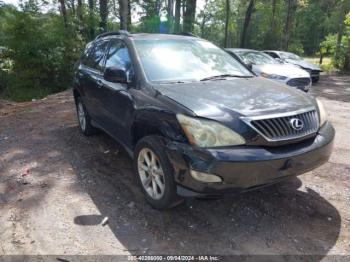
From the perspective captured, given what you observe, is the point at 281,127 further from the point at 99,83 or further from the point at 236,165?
the point at 99,83

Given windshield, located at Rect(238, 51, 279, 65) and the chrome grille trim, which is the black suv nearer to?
the chrome grille trim

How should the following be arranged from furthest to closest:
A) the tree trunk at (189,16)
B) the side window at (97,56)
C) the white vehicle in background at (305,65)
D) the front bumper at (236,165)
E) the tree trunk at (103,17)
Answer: the tree trunk at (189,16) < the tree trunk at (103,17) < the white vehicle in background at (305,65) < the side window at (97,56) < the front bumper at (236,165)

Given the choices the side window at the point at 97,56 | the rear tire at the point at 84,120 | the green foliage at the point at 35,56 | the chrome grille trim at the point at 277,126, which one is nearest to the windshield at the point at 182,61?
the side window at the point at 97,56

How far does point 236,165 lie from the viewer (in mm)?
2793

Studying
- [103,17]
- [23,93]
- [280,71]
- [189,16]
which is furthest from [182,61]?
[189,16]

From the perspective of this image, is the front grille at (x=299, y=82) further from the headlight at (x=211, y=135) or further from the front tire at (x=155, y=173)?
the headlight at (x=211, y=135)

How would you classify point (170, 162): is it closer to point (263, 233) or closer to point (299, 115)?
point (263, 233)

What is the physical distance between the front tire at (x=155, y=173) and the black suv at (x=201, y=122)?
0.01 metres

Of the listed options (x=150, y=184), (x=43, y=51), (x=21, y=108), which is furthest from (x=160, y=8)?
(x=150, y=184)

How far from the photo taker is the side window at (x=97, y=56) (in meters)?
5.06

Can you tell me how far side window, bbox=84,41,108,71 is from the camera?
5062 millimetres

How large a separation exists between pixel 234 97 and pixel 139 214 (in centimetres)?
154

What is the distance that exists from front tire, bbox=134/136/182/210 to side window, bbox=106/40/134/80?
3.12ft

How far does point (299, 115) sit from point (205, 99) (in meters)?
0.89
